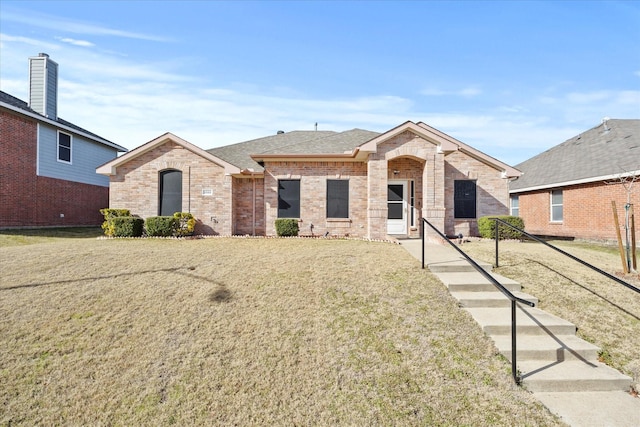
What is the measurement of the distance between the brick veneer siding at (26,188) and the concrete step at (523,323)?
19.0 m

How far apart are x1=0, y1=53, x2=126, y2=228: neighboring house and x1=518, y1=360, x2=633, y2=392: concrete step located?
64.5 feet

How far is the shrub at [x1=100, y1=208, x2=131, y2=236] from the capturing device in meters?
12.4

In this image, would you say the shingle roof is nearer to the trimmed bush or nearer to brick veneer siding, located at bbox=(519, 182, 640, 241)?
the trimmed bush

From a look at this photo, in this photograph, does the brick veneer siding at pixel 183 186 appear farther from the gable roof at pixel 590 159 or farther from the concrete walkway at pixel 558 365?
the gable roof at pixel 590 159

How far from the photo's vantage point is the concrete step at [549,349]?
14.6 feet

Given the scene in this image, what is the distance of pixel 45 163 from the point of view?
16250 mm

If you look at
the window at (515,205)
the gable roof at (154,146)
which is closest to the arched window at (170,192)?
the gable roof at (154,146)

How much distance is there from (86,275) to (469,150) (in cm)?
1452

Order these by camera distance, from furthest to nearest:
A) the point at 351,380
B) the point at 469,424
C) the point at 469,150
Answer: the point at 469,150 → the point at 351,380 → the point at 469,424

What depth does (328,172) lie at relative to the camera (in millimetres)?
13727

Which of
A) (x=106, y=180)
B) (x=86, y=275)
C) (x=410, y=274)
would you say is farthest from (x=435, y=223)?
(x=106, y=180)

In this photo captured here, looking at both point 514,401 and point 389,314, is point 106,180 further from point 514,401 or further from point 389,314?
point 514,401

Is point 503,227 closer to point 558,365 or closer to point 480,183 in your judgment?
point 480,183

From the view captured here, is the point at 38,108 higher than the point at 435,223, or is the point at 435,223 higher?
the point at 38,108
